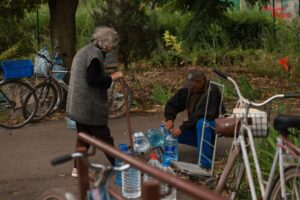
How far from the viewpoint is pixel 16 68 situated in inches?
339

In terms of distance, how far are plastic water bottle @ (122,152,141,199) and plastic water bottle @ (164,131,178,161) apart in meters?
0.79

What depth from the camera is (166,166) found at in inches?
220

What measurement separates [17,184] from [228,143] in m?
2.62

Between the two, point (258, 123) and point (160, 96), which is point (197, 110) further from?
point (160, 96)

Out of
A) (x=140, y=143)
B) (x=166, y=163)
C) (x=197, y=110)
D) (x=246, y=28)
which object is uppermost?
(x=246, y=28)

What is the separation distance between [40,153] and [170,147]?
1.79 m

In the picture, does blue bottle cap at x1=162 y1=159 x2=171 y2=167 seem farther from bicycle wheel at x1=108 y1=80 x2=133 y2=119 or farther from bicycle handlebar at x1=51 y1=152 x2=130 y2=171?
bicycle wheel at x1=108 y1=80 x2=133 y2=119

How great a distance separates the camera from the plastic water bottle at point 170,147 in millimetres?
6109

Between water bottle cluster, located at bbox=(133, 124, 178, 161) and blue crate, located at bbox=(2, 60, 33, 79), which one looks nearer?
water bottle cluster, located at bbox=(133, 124, 178, 161)

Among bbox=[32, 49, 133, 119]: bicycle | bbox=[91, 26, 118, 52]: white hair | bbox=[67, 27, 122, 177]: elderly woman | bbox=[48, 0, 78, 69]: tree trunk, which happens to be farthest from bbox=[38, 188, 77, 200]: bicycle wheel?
bbox=[48, 0, 78, 69]: tree trunk

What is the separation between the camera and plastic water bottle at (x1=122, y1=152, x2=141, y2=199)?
5.31 m

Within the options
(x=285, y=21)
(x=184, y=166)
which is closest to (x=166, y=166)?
(x=184, y=166)

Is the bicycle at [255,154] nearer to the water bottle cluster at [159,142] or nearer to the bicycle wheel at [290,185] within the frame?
the bicycle wheel at [290,185]

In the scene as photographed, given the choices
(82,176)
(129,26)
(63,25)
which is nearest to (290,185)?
(82,176)
